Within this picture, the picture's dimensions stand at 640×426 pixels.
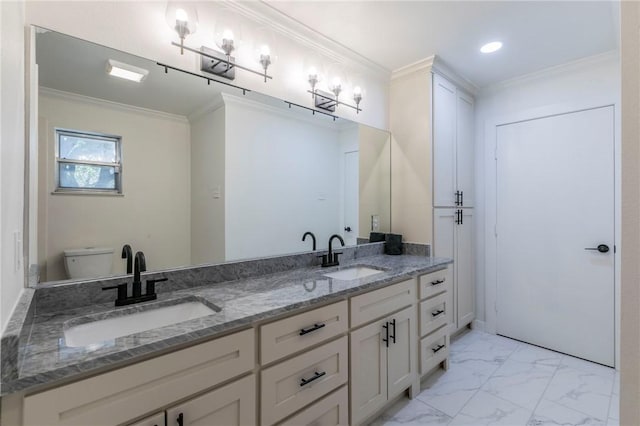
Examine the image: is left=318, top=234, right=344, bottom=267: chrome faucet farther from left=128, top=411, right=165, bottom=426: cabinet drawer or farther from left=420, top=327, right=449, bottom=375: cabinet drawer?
left=128, top=411, right=165, bottom=426: cabinet drawer

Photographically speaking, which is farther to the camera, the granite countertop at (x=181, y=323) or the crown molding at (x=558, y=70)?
the crown molding at (x=558, y=70)

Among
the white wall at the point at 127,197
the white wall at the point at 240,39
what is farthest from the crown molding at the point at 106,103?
the white wall at the point at 240,39

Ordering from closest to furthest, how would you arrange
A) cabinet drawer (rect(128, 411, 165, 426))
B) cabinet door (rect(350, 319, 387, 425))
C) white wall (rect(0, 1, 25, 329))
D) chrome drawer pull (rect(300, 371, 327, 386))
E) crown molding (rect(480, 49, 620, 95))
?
1. white wall (rect(0, 1, 25, 329))
2. cabinet drawer (rect(128, 411, 165, 426))
3. chrome drawer pull (rect(300, 371, 327, 386))
4. cabinet door (rect(350, 319, 387, 425))
5. crown molding (rect(480, 49, 620, 95))

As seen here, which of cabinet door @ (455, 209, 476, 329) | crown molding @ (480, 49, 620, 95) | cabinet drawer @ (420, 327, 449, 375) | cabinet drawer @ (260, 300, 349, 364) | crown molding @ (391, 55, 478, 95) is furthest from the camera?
cabinet door @ (455, 209, 476, 329)

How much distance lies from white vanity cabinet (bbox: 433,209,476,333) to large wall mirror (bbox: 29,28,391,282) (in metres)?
0.99

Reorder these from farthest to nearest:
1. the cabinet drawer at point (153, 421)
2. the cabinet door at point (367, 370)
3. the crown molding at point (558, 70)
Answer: the crown molding at point (558, 70) → the cabinet door at point (367, 370) → the cabinet drawer at point (153, 421)

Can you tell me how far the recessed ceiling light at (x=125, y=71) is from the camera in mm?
1429

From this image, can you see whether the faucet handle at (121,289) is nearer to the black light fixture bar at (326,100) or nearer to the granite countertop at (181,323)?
the granite countertop at (181,323)

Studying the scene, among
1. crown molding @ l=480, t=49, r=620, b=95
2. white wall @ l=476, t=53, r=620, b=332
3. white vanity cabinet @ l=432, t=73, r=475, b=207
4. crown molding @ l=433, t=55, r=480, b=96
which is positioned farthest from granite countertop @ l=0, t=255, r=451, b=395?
crown molding @ l=480, t=49, r=620, b=95

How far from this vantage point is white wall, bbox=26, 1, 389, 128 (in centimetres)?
133

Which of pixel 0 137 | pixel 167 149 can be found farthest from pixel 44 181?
pixel 0 137

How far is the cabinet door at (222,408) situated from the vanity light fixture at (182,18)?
1639mm

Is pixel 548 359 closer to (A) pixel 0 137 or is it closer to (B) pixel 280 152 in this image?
(B) pixel 280 152

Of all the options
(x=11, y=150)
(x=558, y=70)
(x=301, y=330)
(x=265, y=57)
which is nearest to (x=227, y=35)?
(x=265, y=57)
